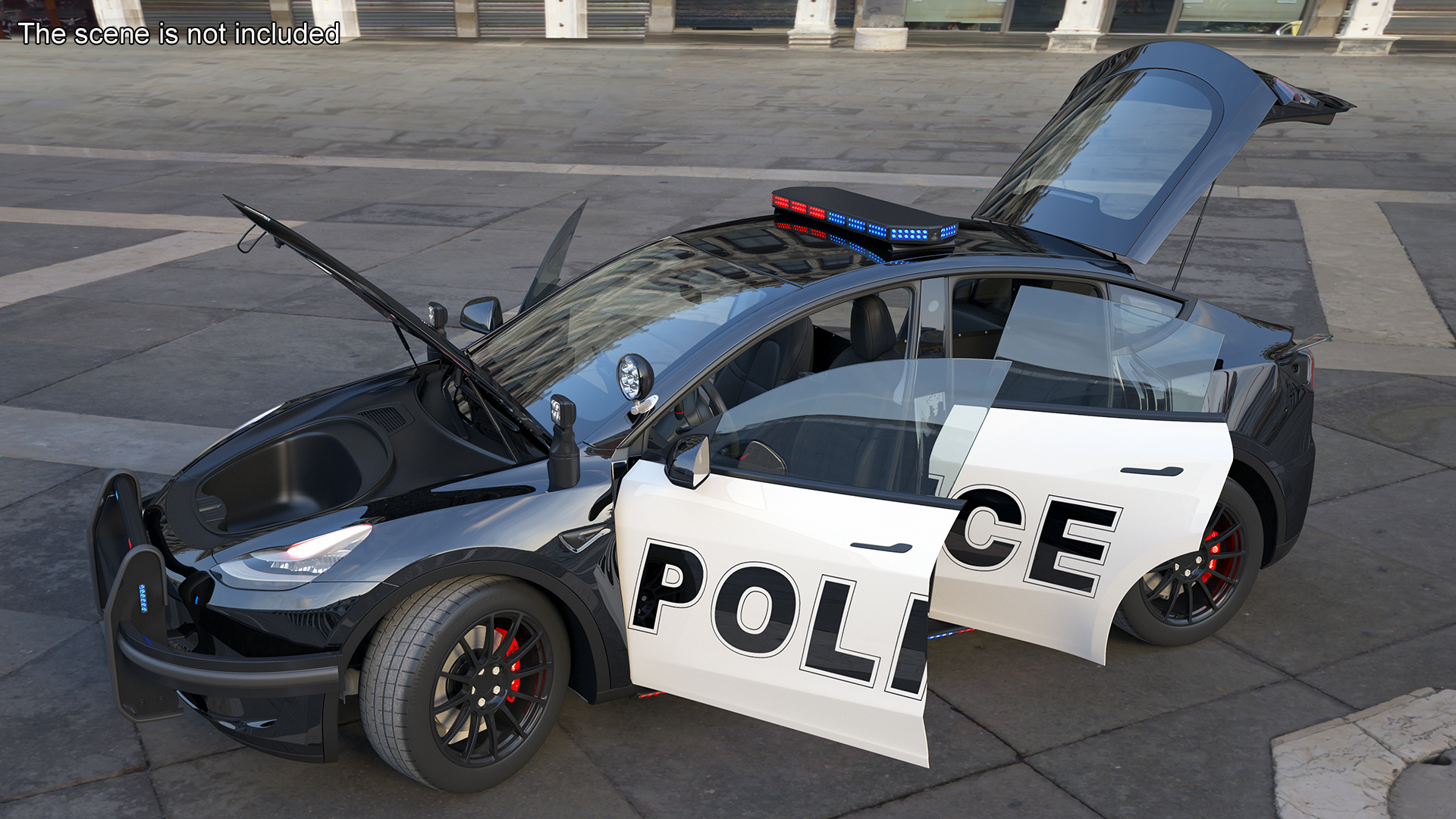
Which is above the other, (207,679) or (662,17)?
(207,679)

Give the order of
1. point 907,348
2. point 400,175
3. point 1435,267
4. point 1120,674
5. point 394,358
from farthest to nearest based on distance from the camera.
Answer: point 400,175, point 1435,267, point 394,358, point 1120,674, point 907,348

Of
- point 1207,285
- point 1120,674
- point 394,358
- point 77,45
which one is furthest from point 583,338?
point 77,45

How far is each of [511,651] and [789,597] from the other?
2.92ft

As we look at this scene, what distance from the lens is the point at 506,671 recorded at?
3.37 metres

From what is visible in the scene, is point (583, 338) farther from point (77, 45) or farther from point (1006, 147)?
point (77, 45)

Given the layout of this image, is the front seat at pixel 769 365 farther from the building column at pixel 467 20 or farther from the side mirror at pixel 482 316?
the building column at pixel 467 20

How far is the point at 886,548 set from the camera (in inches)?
129

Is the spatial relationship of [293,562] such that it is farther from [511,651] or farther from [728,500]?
[728,500]

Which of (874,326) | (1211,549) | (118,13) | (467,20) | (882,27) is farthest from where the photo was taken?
(118,13)

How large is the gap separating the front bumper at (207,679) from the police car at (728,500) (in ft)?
0.03

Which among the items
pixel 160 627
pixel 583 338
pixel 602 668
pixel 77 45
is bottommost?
pixel 77 45

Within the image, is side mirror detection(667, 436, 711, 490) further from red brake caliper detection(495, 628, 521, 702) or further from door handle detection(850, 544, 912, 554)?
red brake caliper detection(495, 628, 521, 702)

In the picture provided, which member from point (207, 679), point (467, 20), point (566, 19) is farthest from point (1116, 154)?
point (467, 20)

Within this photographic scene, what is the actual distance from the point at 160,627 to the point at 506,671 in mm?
1032
